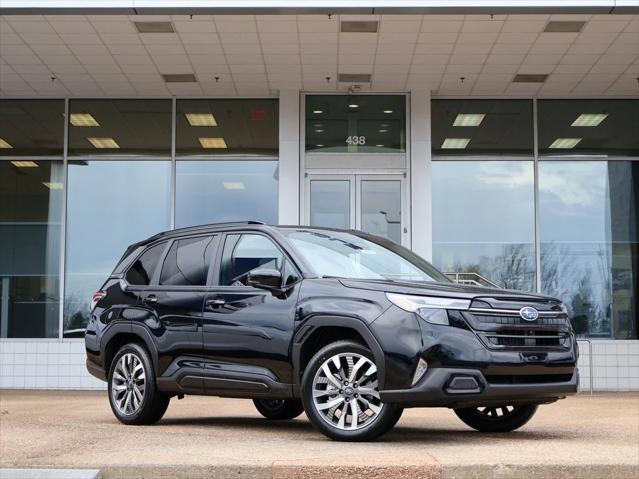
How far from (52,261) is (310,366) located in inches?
457

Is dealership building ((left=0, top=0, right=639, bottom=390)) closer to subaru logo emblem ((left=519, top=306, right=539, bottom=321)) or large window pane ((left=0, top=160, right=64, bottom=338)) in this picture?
large window pane ((left=0, top=160, right=64, bottom=338))

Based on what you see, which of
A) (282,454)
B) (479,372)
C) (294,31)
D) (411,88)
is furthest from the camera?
(411,88)

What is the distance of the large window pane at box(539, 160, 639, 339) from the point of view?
17.2m

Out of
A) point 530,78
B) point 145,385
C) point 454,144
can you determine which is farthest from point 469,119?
point 145,385

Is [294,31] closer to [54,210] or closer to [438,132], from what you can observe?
[438,132]

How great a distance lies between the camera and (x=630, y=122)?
1772cm

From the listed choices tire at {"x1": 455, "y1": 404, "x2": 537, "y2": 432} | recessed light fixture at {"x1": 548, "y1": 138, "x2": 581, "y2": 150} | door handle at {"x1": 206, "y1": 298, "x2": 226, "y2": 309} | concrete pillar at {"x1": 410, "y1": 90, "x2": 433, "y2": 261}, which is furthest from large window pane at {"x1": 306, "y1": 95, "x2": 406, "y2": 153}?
tire at {"x1": 455, "y1": 404, "x2": 537, "y2": 432}

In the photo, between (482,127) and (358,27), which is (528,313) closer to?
(358,27)

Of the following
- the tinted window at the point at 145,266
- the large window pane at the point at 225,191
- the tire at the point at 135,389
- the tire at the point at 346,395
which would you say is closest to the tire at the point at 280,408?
the tire at the point at 135,389

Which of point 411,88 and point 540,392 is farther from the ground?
point 411,88

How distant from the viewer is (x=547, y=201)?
57.5 feet

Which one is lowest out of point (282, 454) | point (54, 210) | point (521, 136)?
point (282, 454)

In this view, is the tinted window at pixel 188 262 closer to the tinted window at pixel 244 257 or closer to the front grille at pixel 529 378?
the tinted window at pixel 244 257

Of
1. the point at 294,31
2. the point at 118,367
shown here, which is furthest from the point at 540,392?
the point at 294,31
